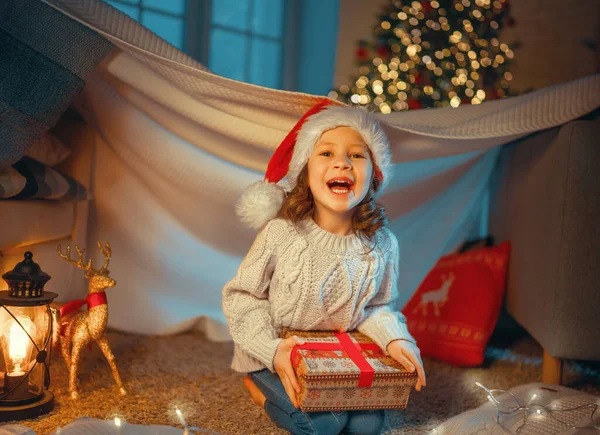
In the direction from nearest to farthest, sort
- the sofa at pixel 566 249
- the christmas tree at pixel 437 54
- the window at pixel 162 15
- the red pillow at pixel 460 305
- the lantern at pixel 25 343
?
the lantern at pixel 25 343
the sofa at pixel 566 249
the red pillow at pixel 460 305
the christmas tree at pixel 437 54
the window at pixel 162 15

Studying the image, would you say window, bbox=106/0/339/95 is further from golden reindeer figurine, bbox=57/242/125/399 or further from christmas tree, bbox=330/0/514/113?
golden reindeer figurine, bbox=57/242/125/399

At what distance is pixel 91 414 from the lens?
3.70ft

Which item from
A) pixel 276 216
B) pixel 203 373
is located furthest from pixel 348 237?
pixel 203 373

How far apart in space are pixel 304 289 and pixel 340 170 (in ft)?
0.80

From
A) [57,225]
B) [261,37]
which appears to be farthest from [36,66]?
[261,37]

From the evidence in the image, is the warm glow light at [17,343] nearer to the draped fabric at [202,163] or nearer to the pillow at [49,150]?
the pillow at [49,150]

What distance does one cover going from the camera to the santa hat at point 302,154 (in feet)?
3.91

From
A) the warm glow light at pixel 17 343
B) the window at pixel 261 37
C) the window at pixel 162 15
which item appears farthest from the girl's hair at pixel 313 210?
the window at pixel 261 37

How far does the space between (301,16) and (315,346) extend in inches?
119

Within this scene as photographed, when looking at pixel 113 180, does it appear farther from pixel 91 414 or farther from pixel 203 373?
pixel 91 414

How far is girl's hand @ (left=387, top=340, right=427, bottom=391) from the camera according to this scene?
3.49 feet

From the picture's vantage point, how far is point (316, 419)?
1080mm

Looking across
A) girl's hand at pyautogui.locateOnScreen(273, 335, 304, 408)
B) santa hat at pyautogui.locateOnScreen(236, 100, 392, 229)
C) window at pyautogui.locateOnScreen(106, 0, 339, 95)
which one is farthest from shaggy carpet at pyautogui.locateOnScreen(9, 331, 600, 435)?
window at pyautogui.locateOnScreen(106, 0, 339, 95)

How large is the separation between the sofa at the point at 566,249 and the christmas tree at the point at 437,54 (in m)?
1.34
